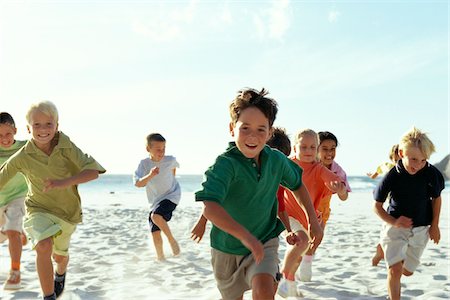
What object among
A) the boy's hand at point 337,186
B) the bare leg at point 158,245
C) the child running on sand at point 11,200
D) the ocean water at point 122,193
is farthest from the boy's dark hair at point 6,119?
the ocean water at point 122,193

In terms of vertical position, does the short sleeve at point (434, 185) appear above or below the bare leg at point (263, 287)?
above

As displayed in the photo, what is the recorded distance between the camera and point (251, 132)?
3.52 m

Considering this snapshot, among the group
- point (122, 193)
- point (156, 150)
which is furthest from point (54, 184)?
point (122, 193)

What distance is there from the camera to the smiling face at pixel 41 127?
15.7ft

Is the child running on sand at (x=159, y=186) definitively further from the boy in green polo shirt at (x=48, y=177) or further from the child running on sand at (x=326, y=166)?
the boy in green polo shirt at (x=48, y=177)

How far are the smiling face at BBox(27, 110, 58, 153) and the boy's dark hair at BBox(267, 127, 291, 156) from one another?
217 cm

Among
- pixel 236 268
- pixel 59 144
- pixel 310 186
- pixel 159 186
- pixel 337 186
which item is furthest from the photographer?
pixel 159 186

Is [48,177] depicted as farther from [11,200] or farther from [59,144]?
[11,200]

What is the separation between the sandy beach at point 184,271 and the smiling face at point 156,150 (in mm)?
1576

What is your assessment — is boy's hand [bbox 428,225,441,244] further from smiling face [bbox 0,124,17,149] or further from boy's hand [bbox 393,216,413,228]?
smiling face [bbox 0,124,17,149]

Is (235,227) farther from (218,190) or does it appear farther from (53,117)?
(53,117)

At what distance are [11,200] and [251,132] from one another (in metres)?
4.32

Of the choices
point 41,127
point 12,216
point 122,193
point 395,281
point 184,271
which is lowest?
point 122,193

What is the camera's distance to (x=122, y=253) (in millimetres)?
8297
